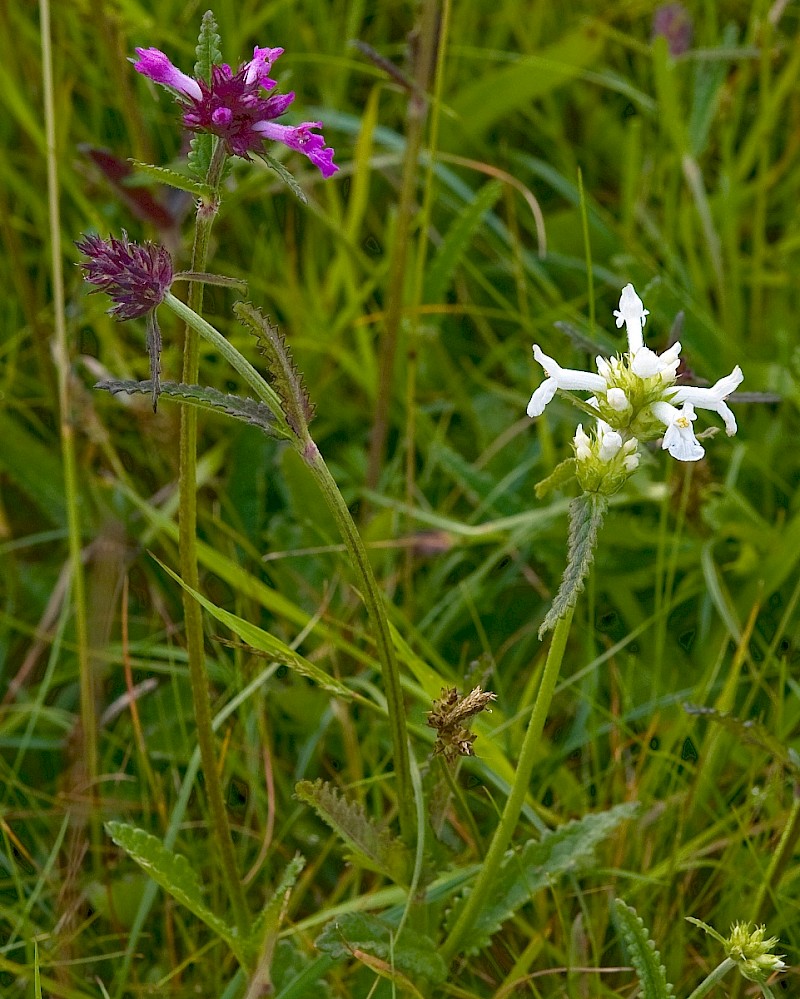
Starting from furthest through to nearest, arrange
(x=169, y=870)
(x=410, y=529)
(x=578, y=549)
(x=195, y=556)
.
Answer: (x=410, y=529) < (x=169, y=870) < (x=195, y=556) < (x=578, y=549)

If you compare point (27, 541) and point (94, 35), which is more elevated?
point (94, 35)

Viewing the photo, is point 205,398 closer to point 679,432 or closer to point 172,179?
point 172,179

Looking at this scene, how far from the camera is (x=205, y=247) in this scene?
104 centimetres

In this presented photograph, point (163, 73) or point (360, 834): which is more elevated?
point (163, 73)

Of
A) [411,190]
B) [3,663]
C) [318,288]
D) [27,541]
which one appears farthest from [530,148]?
[3,663]

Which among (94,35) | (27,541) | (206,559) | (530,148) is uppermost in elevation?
(94,35)

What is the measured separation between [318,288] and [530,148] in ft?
2.21

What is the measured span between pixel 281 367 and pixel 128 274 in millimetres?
160

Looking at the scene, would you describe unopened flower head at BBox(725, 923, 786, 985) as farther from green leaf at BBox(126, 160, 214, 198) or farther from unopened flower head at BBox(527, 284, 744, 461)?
green leaf at BBox(126, 160, 214, 198)

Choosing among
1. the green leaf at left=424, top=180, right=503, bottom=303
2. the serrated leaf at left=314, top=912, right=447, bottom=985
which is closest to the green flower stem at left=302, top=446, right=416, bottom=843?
the serrated leaf at left=314, top=912, right=447, bottom=985

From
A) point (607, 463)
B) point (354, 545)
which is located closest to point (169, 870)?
point (354, 545)

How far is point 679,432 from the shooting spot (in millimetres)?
977

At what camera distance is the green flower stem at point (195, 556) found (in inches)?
41.0

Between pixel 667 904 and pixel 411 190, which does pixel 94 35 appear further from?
pixel 667 904
